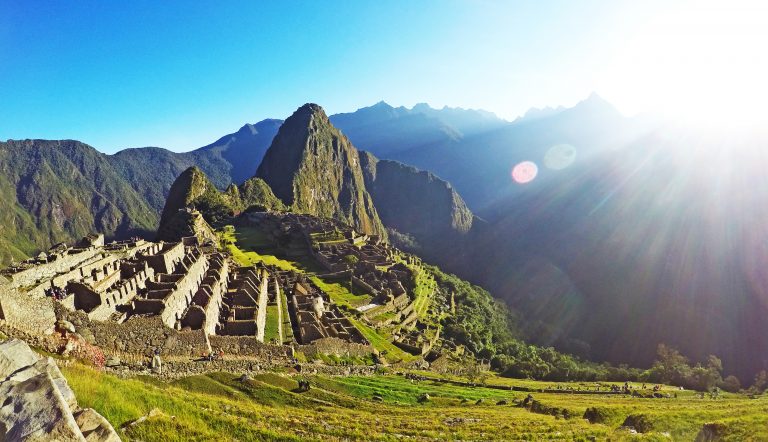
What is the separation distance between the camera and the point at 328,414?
59.4 ft

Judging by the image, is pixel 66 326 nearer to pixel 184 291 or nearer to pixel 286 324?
pixel 184 291

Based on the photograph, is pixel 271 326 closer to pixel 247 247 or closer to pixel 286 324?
pixel 286 324

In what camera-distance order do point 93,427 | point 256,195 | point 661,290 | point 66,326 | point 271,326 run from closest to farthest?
point 93,427, point 66,326, point 271,326, point 661,290, point 256,195

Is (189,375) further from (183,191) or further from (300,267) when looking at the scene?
(183,191)

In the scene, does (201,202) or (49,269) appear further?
(201,202)

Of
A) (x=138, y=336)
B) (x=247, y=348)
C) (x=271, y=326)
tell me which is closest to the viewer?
(x=138, y=336)

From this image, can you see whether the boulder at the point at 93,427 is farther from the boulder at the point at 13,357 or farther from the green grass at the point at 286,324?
the green grass at the point at 286,324

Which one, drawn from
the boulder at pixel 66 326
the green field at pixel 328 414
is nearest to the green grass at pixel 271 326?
the green field at pixel 328 414

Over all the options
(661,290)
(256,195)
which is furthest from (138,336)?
(661,290)

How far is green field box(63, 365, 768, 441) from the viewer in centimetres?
1091

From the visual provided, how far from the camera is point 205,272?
39.9m

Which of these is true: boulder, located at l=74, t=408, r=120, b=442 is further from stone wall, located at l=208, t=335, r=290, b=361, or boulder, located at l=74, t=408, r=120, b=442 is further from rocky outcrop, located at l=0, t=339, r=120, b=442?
stone wall, located at l=208, t=335, r=290, b=361

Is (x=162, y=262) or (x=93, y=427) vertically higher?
(x=162, y=262)

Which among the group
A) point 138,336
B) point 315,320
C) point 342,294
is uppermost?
point 138,336
